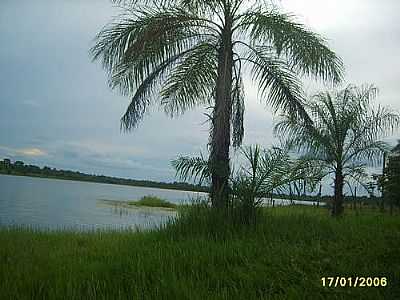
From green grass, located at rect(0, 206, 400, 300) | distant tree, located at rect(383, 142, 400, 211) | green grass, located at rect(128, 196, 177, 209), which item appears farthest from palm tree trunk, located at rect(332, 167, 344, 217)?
green grass, located at rect(128, 196, 177, 209)

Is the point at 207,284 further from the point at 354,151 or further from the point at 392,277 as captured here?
the point at 354,151

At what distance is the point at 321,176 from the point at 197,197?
642 cm

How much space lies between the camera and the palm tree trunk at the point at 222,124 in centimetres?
900

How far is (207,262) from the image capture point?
5750mm

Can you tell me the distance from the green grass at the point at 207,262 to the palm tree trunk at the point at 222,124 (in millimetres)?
1023

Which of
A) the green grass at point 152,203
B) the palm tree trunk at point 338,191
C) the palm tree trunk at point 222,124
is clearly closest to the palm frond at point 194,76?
the palm tree trunk at point 222,124

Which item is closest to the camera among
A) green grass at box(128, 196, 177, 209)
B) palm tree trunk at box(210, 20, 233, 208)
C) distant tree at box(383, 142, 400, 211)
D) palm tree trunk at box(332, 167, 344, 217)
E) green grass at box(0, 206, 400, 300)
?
green grass at box(0, 206, 400, 300)

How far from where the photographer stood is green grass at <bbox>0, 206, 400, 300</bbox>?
4.62 metres

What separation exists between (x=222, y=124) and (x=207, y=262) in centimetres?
400

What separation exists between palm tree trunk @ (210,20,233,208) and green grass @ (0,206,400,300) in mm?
1023

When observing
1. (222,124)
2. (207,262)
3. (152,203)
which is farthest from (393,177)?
(152,203)

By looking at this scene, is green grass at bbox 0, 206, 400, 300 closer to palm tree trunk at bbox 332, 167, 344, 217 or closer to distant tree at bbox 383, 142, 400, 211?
palm tree trunk at bbox 332, 167, 344, 217

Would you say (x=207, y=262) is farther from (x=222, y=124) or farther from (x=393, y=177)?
(x=393, y=177)

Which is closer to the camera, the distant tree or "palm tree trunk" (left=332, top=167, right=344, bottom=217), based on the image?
"palm tree trunk" (left=332, top=167, right=344, bottom=217)
